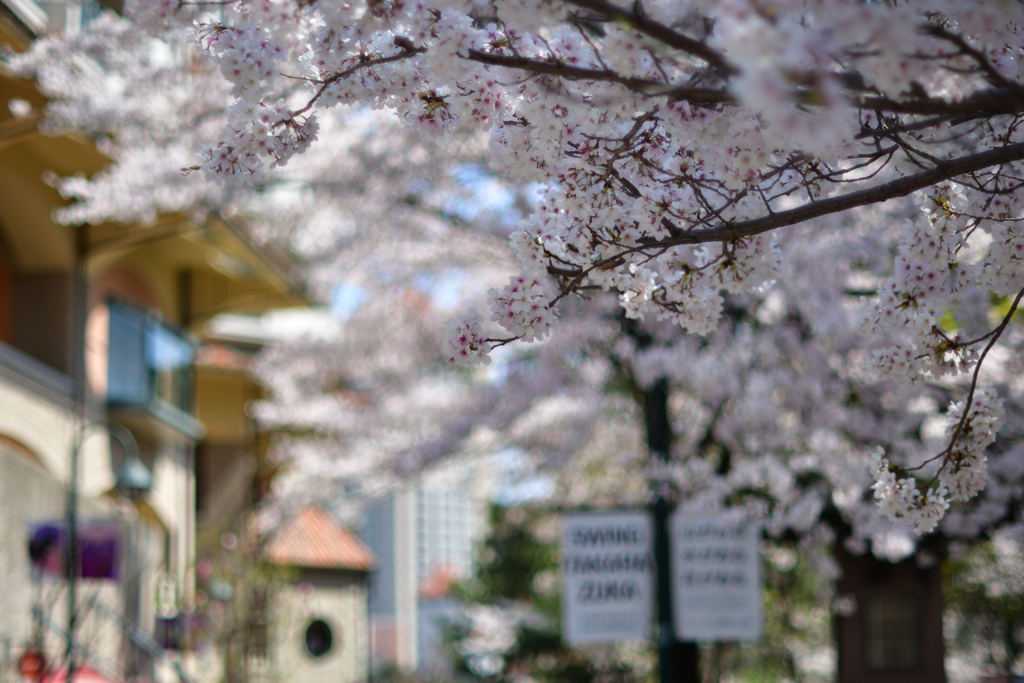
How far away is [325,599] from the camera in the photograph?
79.6 ft

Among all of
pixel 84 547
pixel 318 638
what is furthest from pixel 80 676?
pixel 318 638

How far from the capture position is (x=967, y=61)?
9.93 feet

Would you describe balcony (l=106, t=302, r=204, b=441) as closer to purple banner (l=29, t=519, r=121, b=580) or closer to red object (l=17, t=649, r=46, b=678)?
purple banner (l=29, t=519, r=121, b=580)

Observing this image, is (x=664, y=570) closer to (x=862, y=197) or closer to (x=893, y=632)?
(x=893, y=632)

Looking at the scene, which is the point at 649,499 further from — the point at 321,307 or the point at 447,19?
the point at 321,307

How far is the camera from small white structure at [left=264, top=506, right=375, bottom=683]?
22312mm

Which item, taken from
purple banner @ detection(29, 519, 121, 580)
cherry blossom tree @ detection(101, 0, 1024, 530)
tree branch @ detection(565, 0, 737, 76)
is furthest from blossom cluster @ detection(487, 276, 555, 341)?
purple banner @ detection(29, 519, 121, 580)

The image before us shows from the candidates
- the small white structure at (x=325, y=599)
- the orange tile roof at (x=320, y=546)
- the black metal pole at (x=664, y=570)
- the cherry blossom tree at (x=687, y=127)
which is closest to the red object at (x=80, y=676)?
the black metal pole at (x=664, y=570)

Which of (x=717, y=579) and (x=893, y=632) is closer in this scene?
(x=717, y=579)

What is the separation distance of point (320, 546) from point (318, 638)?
75.7 inches

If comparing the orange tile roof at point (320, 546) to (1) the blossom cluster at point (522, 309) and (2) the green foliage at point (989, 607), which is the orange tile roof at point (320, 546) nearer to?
(2) the green foliage at point (989, 607)

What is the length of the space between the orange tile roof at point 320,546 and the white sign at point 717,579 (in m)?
13.4

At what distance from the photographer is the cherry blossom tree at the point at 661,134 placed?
3.22m

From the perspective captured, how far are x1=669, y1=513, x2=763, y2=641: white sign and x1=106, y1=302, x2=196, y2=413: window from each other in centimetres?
852
